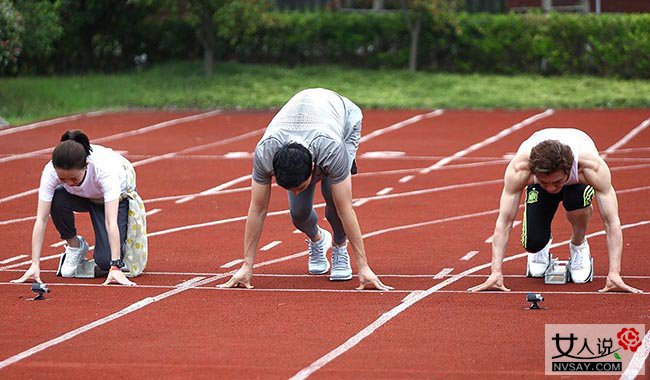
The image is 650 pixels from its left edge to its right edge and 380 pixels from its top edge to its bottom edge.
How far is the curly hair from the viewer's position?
25.8 ft

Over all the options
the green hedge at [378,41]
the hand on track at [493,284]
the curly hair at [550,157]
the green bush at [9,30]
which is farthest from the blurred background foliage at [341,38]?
the curly hair at [550,157]

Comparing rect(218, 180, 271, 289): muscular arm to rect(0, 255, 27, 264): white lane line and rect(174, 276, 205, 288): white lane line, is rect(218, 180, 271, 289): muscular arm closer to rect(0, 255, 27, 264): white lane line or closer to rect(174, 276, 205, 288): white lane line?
rect(174, 276, 205, 288): white lane line

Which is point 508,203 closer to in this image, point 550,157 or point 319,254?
point 550,157

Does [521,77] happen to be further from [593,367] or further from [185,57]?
[593,367]

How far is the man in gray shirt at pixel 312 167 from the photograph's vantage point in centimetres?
791

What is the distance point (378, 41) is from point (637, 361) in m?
23.0

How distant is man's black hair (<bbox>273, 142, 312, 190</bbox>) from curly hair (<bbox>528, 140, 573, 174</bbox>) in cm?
144

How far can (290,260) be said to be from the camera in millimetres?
10398

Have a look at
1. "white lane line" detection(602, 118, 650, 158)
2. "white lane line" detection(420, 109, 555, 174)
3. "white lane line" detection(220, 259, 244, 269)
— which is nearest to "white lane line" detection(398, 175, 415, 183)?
"white lane line" detection(420, 109, 555, 174)

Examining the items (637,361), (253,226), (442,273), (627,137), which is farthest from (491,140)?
(637,361)

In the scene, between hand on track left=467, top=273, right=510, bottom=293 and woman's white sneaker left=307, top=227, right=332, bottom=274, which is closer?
hand on track left=467, top=273, right=510, bottom=293

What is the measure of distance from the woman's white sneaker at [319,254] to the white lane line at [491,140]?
669 cm

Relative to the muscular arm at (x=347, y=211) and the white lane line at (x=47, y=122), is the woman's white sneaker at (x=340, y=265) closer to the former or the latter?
the muscular arm at (x=347, y=211)

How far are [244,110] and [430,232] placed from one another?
41.2 ft
